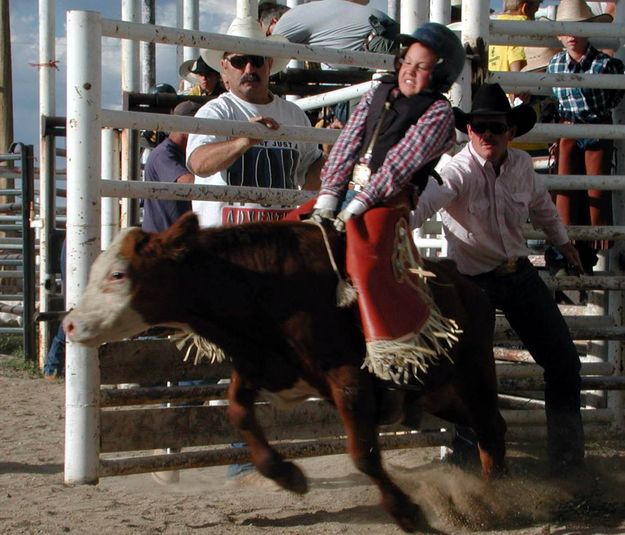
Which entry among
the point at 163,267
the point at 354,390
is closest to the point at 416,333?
the point at 354,390

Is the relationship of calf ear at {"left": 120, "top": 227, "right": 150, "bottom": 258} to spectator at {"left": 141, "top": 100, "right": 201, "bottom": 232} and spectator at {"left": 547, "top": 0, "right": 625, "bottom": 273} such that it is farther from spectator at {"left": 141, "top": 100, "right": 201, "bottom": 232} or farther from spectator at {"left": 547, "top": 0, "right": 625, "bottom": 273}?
spectator at {"left": 547, "top": 0, "right": 625, "bottom": 273}

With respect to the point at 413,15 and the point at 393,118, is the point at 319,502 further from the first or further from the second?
the point at 413,15

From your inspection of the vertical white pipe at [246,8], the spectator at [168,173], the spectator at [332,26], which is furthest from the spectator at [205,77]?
the spectator at [168,173]

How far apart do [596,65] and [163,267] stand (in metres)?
3.62

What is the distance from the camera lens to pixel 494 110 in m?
5.25

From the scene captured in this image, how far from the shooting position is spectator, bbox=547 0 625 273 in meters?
6.37

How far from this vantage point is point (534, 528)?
4871mm

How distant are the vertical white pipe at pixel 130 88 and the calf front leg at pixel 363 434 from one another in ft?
8.57

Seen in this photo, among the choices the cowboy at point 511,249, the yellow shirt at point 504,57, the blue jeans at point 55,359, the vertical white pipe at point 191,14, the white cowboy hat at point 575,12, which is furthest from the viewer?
the vertical white pipe at point 191,14

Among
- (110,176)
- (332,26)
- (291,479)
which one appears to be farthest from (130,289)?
(332,26)

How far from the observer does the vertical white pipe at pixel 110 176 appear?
640 cm

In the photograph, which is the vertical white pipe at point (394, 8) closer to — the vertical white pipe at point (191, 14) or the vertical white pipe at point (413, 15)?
the vertical white pipe at point (191, 14)

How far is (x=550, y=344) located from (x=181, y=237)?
91.5 inches

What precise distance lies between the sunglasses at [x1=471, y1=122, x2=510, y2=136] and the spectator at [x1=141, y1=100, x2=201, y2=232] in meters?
1.96
